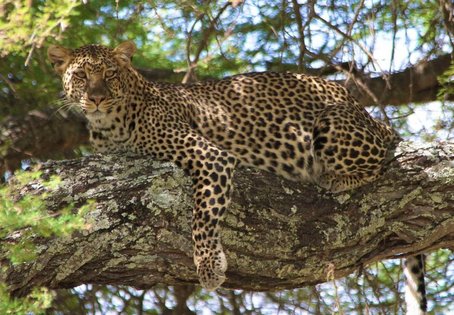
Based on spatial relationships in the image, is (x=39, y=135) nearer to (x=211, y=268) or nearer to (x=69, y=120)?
(x=69, y=120)

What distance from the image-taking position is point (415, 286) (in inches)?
295

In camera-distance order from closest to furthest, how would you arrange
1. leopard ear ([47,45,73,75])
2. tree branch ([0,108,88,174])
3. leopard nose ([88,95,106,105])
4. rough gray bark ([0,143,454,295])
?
1. rough gray bark ([0,143,454,295])
2. leopard nose ([88,95,106,105])
3. leopard ear ([47,45,73,75])
4. tree branch ([0,108,88,174])

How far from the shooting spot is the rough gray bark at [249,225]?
6238 millimetres

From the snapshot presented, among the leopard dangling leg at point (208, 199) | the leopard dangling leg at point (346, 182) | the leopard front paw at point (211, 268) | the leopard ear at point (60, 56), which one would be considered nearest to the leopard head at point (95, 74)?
the leopard ear at point (60, 56)

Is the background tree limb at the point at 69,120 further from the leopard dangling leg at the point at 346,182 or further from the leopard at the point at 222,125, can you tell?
the leopard dangling leg at the point at 346,182

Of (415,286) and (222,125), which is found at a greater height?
(222,125)

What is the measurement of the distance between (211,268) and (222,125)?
1.70 metres

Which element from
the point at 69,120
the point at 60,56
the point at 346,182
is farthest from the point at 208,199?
the point at 69,120

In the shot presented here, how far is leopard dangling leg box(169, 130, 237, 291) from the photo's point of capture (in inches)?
253

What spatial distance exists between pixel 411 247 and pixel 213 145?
1755 mm

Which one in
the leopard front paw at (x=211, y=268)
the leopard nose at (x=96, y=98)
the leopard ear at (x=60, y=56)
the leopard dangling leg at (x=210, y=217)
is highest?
the leopard ear at (x=60, y=56)

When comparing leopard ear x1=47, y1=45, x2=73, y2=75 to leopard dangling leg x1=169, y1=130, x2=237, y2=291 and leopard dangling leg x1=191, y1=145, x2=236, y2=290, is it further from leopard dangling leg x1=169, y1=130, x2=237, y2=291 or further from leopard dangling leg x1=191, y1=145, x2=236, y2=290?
leopard dangling leg x1=191, y1=145, x2=236, y2=290

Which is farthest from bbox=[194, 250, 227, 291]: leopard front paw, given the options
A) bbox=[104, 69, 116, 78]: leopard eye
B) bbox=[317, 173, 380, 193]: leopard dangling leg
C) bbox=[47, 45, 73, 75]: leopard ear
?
bbox=[47, 45, 73, 75]: leopard ear

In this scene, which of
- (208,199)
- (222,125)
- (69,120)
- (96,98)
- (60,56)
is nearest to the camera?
(208,199)
